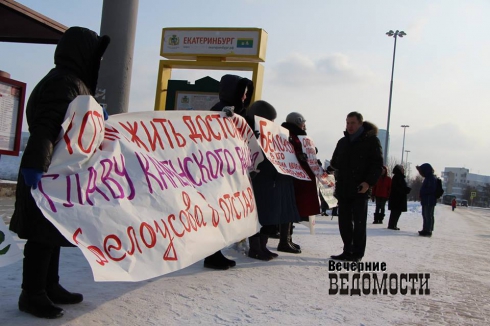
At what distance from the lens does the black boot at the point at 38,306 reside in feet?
9.74

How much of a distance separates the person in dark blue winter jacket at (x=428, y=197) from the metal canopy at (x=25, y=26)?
8734 millimetres

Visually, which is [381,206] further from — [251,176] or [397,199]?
[251,176]

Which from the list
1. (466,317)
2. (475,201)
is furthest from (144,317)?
(475,201)

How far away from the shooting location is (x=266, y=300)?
3.88 metres

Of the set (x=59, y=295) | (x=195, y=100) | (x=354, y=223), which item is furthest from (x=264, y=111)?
(x=195, y=100)

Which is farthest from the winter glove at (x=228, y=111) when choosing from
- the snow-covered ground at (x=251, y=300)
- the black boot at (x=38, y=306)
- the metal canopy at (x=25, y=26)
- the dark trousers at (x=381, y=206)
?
the dark trousers at (x=381, y=206)

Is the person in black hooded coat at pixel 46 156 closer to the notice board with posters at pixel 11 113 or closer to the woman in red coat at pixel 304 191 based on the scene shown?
the notice board with posters at pixel 11 113

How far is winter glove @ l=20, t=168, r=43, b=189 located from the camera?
2715 millimetres

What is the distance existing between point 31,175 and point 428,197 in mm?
9938

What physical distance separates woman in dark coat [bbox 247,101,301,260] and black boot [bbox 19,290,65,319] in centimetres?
254

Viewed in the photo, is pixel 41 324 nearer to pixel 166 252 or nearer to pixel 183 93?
pixel 166 252

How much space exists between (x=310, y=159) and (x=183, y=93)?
3919 millimetres

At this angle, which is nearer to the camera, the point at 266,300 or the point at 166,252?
the point at 166,252

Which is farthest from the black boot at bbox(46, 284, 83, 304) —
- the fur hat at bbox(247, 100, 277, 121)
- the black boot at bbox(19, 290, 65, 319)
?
the fur hat at bbox(247, 100, 277, 121)
